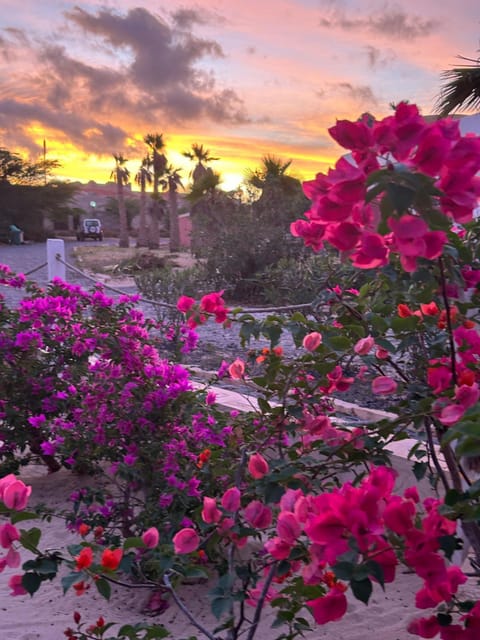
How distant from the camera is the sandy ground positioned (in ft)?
7.52

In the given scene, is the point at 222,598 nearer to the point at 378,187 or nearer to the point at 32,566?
the point at 32,566

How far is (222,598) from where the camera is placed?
3.87ft

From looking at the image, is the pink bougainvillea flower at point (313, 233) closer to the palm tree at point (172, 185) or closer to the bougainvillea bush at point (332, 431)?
the bougainvillea bush at point (332, 431)

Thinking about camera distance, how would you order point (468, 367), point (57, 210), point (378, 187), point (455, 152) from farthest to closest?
point (57, 210), point (468, 367), point (455, 152), point (378, 187)

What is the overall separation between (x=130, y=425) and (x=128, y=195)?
58.4 metres

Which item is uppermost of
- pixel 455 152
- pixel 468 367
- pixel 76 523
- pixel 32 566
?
pixel 455 152

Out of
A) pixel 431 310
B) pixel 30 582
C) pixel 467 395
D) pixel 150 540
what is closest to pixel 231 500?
pixel 150 540

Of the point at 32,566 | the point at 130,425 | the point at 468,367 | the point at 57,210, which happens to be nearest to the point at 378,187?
the point at 468,367

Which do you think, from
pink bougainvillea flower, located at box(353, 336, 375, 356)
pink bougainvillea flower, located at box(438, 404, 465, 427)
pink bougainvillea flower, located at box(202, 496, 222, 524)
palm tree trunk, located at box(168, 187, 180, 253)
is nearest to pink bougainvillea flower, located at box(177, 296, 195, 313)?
pink bougainvillea flower, located at box(353, 336, 375, 356)

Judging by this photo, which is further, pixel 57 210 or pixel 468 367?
pixel 57 210

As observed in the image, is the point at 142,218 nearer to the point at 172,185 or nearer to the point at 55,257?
the point at 172,185

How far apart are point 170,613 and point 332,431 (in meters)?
1.38

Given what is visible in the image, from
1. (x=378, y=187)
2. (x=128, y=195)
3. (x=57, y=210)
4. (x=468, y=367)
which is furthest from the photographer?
(x=128, y=195)

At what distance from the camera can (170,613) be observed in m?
2.49
